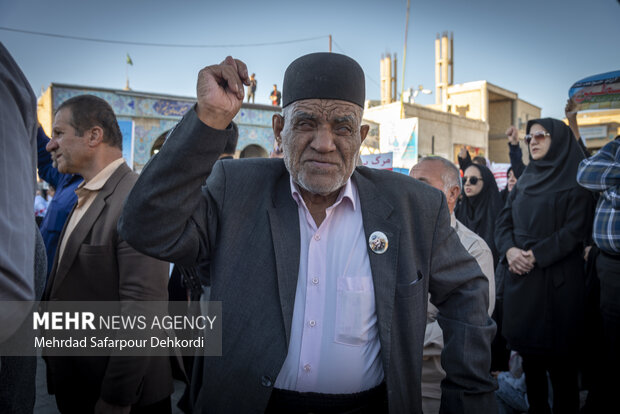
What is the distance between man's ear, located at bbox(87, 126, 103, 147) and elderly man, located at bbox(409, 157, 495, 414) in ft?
7.17

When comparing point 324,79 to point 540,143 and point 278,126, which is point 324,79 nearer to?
point 278,126

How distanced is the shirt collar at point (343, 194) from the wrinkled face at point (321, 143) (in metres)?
0.04

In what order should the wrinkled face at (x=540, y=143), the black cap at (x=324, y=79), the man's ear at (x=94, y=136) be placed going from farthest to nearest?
the wrinkled face at (x=540, y=143)
the man's ear at (x=94, y=136)
the black cap at (x=324, y=79)

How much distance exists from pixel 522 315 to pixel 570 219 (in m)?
0.89

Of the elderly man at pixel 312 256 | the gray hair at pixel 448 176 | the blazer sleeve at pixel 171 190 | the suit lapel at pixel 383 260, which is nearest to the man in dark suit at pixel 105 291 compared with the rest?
the elderly man at pixel 312 256

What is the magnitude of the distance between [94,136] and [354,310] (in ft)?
6.50

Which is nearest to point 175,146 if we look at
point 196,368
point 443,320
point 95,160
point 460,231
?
point 196,368

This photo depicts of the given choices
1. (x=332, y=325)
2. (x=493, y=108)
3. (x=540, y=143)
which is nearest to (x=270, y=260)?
(x=332, y=325)

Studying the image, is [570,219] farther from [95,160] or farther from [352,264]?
[95,160]

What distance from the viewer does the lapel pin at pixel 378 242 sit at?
1593 mm

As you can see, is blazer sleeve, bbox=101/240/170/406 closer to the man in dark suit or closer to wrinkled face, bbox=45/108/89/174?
the man in dark suit

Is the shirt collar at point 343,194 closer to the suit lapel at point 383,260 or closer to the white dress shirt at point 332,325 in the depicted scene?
the suit lapel at point 383,260

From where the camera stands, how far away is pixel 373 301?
157 cm

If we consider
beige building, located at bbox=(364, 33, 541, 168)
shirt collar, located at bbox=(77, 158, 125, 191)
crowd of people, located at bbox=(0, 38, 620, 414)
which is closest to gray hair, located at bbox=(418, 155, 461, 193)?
crowd of people, located at bbox=(0, 38, 620, 414)
